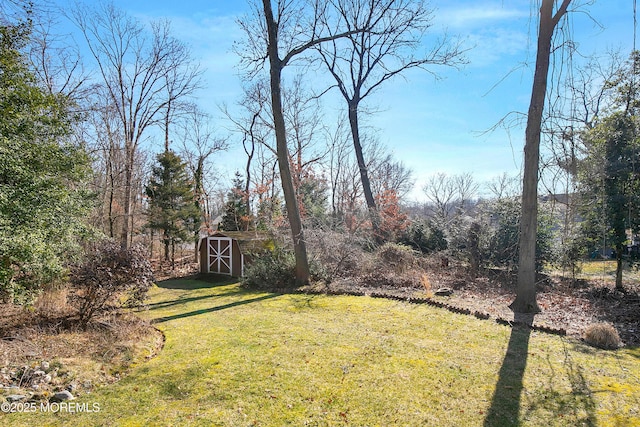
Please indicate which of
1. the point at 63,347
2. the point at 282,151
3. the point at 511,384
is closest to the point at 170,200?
the point at 282,151

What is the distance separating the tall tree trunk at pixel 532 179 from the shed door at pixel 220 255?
994cm

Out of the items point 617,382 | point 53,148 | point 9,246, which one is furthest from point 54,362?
point 617,382

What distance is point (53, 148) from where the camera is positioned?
521cm

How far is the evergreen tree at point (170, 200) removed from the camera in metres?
14.7

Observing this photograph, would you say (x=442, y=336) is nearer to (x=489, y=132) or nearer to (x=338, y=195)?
(x=489, y=132)

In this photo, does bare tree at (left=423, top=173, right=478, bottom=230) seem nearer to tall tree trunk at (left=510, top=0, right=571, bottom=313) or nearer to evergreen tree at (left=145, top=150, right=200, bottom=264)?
evergreen tree at (left=145, top=150, right=200, bottom=264)

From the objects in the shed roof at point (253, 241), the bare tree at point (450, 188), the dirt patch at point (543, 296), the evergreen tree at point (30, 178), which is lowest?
the dirt patch at point (543, 296)

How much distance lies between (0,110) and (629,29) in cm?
777

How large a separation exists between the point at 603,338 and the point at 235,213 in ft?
52.5

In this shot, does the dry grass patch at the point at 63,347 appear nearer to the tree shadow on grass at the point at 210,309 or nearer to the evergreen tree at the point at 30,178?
the evergreen tree at the point at 30,178

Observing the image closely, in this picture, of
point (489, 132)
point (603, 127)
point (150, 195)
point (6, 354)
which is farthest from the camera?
point (150, 195)

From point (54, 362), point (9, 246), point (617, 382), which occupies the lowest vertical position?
point (617, 382)

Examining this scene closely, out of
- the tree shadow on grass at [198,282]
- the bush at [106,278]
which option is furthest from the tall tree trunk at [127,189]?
the bush at [106,278]

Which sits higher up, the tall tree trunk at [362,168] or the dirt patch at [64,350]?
the tall tree trunk at [362,168]
